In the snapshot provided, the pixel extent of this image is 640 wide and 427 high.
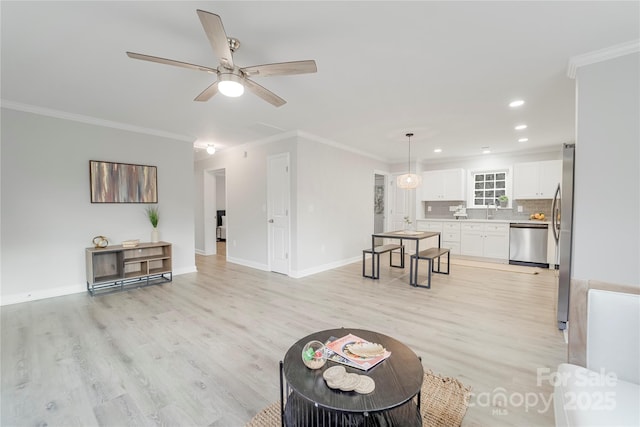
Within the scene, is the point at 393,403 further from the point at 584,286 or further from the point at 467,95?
the point at 467,95

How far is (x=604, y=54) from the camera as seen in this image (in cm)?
222

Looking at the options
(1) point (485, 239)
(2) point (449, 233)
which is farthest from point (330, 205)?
(1) point (485, 239)

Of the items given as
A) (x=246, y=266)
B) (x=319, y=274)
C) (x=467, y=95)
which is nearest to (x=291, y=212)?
(x=319, y=274)

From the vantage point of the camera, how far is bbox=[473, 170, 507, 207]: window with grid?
21.1 feet

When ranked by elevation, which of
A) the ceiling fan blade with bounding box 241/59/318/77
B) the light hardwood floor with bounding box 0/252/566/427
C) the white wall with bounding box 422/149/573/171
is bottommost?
the light hardwood floor with bounding box 0/252/566/427

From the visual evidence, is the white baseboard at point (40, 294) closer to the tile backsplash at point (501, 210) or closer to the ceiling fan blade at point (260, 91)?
the ceiling fan blade at point (260, 91)

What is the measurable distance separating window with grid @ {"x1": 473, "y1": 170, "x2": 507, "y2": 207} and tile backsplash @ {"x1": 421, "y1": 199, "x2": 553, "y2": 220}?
0.23m

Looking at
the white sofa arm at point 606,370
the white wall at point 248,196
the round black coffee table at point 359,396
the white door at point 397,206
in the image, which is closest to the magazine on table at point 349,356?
the round black coffee table at point 359,396

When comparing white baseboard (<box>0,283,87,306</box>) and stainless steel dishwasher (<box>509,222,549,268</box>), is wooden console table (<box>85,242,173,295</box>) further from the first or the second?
stainless steel dishwasher (<box>509,222,549,268</box>)

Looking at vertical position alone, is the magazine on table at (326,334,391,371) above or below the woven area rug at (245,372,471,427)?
above

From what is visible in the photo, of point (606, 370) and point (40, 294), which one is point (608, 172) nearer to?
point (606, 370)

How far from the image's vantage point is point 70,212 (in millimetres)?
3777

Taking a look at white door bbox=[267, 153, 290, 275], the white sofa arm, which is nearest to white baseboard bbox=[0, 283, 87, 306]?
white door bbox=[267, 153, 290, 275]

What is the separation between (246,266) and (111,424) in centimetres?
399
